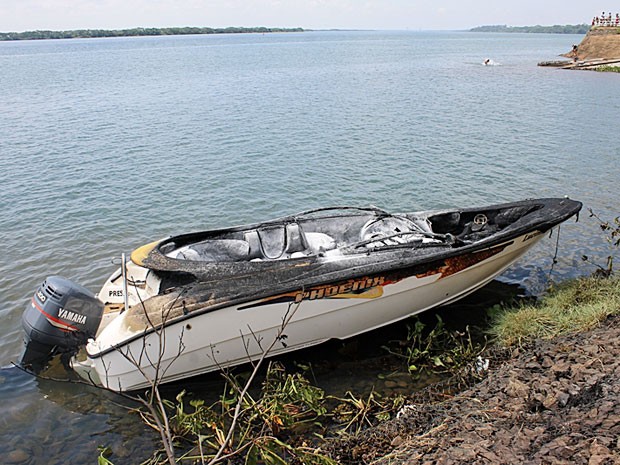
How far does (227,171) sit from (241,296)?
1009 cm

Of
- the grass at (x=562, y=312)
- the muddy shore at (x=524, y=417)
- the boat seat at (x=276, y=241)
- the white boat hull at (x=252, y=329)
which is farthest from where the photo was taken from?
the boat seat at (x=276, y=241)

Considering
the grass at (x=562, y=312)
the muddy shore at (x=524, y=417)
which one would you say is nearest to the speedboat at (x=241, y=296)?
the grass at (x=562, y=312)

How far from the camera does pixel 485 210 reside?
7.67 metres

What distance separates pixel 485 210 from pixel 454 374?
2.90 m

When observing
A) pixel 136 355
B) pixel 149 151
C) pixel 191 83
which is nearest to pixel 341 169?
pixel 149 151

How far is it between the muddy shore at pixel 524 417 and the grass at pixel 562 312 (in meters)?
0.26

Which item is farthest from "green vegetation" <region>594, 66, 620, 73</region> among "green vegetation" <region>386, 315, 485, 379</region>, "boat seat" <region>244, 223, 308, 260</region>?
"boat seat" <region>244, 223, 308, 260</region>

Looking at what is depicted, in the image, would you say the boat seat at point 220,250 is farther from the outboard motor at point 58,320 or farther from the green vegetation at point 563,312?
the green vegetation at point 563,312

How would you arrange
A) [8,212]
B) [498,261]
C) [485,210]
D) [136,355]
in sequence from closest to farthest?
[136,355] < [498,261] < [485,210] < [8,212]

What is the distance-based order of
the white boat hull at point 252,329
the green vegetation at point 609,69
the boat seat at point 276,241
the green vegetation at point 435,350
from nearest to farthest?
the white boat hull at point 252,329 < the green vegetation at point 435,350 < the boat seat at point 276,241 < the green vegetation at point 609,69

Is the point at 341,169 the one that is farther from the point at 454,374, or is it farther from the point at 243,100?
the point at 243,100

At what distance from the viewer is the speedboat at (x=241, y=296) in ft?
18.7

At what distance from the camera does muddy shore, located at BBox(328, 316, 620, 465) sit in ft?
11.6

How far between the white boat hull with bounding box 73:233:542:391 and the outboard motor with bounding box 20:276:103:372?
25 centimetres
